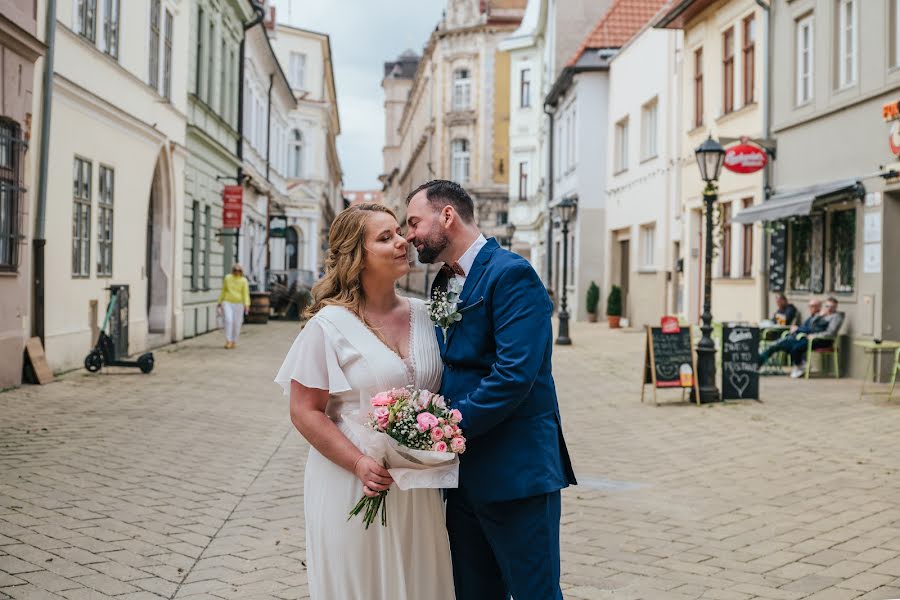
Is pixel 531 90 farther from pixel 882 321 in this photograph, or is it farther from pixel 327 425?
pixel 327 425

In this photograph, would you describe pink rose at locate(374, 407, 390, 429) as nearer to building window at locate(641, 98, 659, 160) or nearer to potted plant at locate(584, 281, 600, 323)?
building window at locate(641, 98, 659, 160)

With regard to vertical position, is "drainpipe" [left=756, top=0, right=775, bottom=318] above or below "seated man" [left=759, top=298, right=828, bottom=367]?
above

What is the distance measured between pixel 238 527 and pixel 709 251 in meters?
8.68

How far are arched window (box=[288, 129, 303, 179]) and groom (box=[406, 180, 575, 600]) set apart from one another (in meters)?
57.2

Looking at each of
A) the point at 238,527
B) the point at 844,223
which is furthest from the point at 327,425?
the point at 844,223

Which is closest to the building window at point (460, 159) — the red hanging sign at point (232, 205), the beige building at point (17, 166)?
the red hanging sign at point (232, 205)

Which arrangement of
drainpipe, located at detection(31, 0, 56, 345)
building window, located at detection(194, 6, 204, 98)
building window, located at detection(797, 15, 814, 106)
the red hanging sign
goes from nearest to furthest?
drainpipe, located at detection(31, 0, 56, 345) < building window, located at detection(797, 15, 814, 106) < building window, located at detection(194, 6, 204, 98) < the red hanging sign

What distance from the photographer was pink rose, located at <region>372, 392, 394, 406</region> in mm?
2980

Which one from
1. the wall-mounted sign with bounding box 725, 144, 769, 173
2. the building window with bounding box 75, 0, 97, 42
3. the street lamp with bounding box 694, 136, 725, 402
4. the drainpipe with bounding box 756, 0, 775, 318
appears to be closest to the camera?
the street lamp with bounding box 694, 136, 725, 402

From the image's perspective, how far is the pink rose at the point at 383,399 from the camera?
298cm

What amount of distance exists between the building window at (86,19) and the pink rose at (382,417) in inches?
531

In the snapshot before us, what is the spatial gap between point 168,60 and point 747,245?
12.3m

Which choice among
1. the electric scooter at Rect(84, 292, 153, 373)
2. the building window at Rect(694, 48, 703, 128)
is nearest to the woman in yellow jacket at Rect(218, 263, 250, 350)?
the electric scooter at Rect(84, 292, 153, 373)

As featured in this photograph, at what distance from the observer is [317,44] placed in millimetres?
61500
